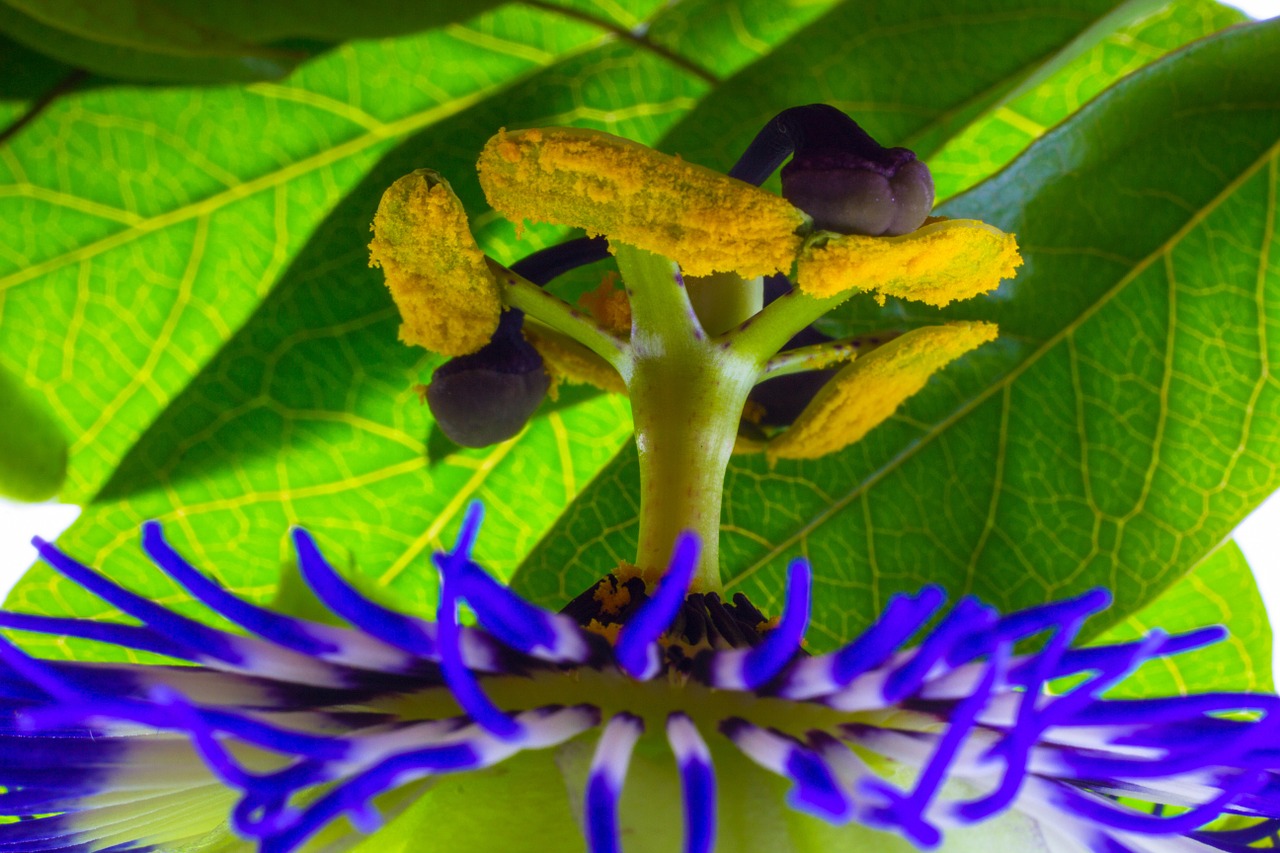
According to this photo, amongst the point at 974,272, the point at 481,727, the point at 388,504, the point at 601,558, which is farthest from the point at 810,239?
the point at 388,504

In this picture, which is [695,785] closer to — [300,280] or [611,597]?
[611,597]

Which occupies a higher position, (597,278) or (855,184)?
(597,278)

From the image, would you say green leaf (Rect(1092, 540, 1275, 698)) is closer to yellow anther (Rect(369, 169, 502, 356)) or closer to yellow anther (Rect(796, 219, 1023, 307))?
yellow anther (Rect(796, 219, 1023, 307))

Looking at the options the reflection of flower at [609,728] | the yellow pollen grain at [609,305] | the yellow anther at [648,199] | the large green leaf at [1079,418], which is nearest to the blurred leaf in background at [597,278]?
the large green leaf at [1079,418]

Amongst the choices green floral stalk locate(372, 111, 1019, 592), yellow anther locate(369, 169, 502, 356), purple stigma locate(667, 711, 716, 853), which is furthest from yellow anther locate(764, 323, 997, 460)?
purple stigma locate(667, 711, 716, 853)

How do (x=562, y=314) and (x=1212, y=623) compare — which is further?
(x=1212, y=623)

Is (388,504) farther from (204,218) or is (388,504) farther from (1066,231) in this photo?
(1066,231)

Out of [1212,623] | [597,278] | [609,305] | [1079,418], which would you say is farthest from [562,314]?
[1212,623]

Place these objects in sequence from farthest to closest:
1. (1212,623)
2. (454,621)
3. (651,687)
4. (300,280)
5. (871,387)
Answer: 1. (1212,623)
2. (300,280)
3. (871,387)
4. (651,687)
5. (454,621)
